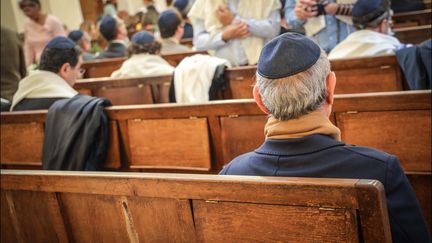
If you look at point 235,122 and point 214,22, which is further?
point 214,22

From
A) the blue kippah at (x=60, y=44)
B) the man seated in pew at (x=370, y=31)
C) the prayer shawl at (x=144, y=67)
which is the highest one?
the blue kippah at (x=60, y=44)

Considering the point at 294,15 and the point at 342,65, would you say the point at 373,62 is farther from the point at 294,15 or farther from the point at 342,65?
the point at 294,15

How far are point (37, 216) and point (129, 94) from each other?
6.56 ft

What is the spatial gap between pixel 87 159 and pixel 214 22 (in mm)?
1600

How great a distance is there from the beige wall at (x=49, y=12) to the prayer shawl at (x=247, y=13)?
5.17 m

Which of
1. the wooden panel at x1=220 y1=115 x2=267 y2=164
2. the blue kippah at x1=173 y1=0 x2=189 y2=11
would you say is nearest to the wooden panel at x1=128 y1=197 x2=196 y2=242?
the wooden panel at x1=220 y1=115 x2=267 y2=164

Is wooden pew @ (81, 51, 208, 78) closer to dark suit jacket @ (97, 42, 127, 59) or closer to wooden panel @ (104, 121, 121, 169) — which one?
dark suit jacket @ (97, 42, 127, 59)

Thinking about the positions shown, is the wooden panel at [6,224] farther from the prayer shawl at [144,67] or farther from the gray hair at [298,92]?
the prayer shawl at [144,67]

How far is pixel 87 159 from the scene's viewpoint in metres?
2.36

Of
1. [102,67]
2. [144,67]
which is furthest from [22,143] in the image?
[102,67]

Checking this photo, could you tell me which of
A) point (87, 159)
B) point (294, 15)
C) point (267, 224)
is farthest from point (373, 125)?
point (294, 15)

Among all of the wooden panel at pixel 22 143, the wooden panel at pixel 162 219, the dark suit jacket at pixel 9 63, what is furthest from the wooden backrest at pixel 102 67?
the wooden panel at pixel 162 219

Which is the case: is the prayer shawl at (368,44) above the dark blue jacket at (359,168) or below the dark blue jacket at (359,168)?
below

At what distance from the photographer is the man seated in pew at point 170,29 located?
4441 millimetres
